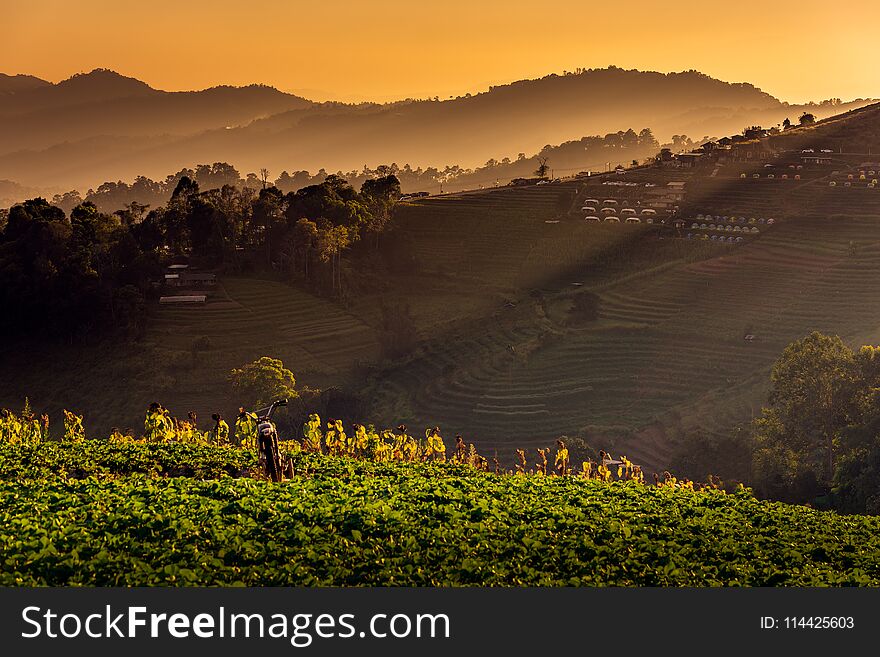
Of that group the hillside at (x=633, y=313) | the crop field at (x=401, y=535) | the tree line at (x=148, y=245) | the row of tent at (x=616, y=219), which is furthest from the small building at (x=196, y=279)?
the crop field at (x=401, y=535)

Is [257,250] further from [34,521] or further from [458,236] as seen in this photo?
[34,521]

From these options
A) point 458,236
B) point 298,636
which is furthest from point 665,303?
point 298,636

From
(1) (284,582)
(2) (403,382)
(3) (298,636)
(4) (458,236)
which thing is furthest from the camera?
(4) (458,236)

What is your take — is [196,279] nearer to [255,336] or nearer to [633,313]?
[255,336]

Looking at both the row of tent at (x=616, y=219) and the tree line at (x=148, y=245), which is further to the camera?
the row of tent at (x=616, y=219)

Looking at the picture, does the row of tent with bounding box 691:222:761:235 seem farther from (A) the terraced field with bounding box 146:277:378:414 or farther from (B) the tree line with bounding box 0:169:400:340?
(A) the terraced field with bounding box 146:277:378:414

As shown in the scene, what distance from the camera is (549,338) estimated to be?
54.8 meters

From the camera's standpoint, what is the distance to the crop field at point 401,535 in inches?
440

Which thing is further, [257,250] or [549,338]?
[257,250]

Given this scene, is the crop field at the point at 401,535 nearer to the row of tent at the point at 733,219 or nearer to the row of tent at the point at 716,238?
the row of tent at the point at 716,238

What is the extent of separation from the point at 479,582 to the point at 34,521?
597 centimetres

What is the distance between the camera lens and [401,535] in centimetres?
1230

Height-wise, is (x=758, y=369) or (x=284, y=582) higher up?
(x=284, y=582)

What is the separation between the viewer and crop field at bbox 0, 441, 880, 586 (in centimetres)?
1118
